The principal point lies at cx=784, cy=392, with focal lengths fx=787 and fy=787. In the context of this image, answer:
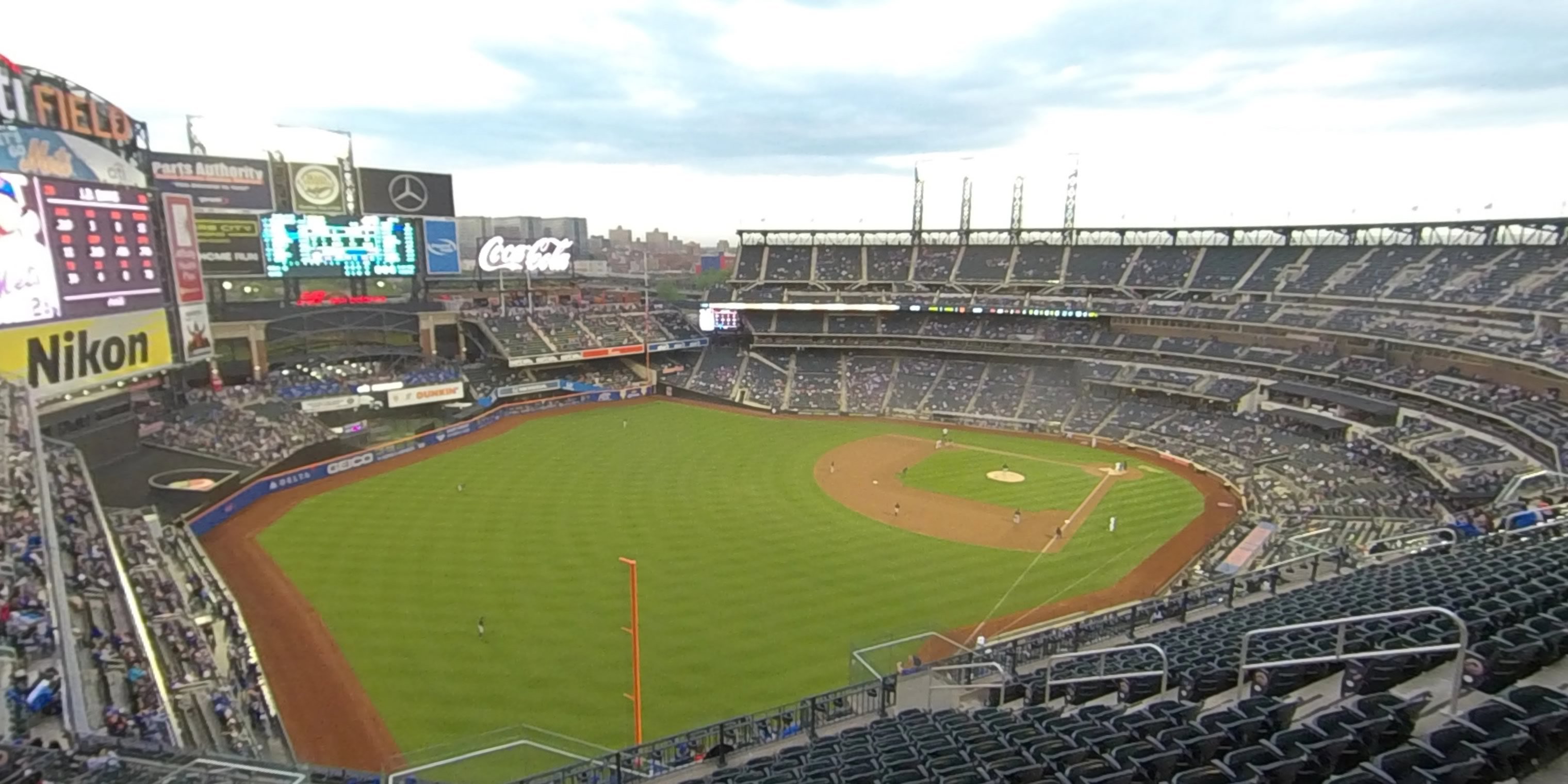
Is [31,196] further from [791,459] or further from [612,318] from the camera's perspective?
[612,318]

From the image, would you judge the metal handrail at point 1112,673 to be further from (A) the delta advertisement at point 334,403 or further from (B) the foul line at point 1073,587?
(A) the delta advertisement at point 334,403

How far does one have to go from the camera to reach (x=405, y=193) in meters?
59.7

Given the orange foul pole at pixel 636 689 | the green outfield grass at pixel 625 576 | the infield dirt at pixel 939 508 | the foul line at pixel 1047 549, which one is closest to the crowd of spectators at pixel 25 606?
the green outfield grass at pixel 625 576

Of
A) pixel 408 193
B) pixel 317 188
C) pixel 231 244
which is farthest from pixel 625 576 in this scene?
pixel 408 193

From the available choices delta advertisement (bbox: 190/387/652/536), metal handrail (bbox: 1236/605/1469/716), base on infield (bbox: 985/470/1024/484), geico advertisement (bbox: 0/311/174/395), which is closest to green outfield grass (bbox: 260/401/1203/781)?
base on infield (bbox: 985/470/1024/484)

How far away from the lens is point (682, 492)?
39.5 m

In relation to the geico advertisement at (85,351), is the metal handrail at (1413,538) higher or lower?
lower

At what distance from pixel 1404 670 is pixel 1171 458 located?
40132 mm

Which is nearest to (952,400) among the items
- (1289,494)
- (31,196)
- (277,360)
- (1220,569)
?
(1289,494)

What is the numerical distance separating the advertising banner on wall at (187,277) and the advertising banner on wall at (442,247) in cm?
2124

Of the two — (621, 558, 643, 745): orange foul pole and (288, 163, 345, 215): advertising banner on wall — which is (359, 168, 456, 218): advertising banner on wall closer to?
(288, 163, 345, 215): advertising banner on wall

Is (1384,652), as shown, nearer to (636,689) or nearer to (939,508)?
(636,689)

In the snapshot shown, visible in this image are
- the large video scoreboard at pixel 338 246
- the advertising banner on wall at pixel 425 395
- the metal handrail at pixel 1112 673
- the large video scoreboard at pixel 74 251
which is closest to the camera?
the metal handrail at pixel 1112 673

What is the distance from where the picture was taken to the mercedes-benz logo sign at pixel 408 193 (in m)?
59.3
